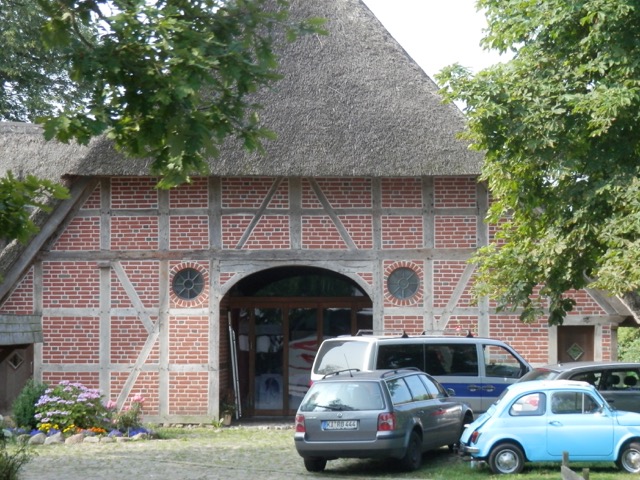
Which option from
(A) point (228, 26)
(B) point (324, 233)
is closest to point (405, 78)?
(B) point (324, 233)

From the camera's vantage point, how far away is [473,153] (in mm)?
20609

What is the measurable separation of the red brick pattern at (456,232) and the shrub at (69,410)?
22.7 ft

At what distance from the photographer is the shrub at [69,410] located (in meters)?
18.9

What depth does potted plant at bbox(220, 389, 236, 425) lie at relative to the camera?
2105 cm

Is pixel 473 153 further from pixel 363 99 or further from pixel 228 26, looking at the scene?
pixel 228 26

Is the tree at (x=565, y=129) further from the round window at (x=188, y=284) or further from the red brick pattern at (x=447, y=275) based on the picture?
the round window at (x=188, y=284)

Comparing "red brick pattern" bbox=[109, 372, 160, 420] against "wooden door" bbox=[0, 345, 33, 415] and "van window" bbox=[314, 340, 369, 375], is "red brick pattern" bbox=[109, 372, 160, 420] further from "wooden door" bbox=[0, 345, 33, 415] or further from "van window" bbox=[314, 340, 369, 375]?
"van window" bbox=[314, 340, 369, 375]

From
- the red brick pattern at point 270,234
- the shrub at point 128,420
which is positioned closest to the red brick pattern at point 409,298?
the red brick pattern at point 270,234

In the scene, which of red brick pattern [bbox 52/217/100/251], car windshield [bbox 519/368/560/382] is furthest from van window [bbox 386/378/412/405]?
red brick pattern [bbox 52/217/100/251]

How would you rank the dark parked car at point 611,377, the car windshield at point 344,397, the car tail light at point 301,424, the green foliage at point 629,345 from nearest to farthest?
the car windshield at point 344,397 < the car tail light at point 301,424 < the dark parked car at point 611,377 < the green foliage at point 629,345

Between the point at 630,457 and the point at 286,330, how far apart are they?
10.3 metres

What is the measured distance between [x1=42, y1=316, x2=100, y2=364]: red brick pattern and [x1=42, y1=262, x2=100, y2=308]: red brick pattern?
301mm

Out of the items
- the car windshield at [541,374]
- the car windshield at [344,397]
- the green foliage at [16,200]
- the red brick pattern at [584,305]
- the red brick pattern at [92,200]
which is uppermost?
the red brick pattern at [92,200]

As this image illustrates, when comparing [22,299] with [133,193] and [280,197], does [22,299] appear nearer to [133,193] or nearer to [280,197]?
[133,193]
